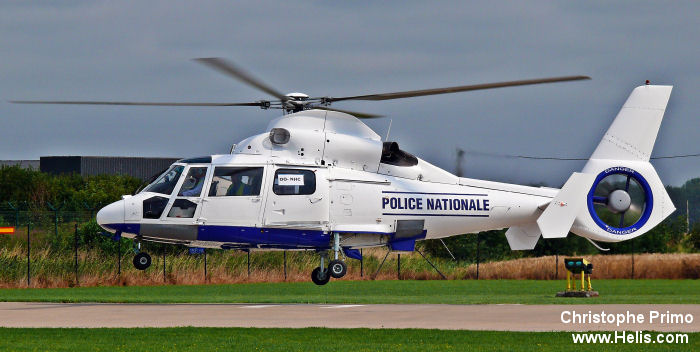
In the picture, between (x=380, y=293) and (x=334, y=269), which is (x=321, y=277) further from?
(x=380, y=293)

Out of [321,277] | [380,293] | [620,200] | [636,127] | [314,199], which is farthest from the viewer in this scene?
[380,293]

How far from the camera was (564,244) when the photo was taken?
70.8 metres


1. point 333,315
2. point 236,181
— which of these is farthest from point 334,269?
point 236,181

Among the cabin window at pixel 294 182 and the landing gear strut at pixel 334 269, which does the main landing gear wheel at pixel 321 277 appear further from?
the cabin window at pixel 294 182

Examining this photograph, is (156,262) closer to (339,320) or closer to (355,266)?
(355,266)

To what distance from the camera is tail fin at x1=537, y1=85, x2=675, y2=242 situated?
116ft

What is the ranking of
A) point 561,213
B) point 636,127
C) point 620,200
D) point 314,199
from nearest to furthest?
1. point 314,199
2. point 561,213
3. point 620,200
4. point 636,127

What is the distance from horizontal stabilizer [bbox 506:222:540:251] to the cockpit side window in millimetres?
9909

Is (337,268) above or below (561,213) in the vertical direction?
below

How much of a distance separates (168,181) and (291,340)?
9.68m

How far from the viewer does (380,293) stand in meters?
45.1

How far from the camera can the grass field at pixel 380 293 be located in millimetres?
38219

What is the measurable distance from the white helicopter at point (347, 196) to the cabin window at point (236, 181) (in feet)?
0.09

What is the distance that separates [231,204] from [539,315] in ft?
29.1
